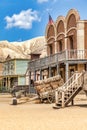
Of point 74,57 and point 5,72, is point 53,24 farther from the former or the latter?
point 5,72

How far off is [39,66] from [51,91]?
14.8 m

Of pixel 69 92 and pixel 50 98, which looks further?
pixel 50 98

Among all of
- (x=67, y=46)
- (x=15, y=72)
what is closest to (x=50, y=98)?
(x=67, y=46)

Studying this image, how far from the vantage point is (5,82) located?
84375 millimetres

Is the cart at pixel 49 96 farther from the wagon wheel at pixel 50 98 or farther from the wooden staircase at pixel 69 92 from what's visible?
the wooden staircase at pixel 69 92

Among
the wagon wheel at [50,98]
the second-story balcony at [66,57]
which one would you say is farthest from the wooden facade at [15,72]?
the wagon wheel at [50,98]

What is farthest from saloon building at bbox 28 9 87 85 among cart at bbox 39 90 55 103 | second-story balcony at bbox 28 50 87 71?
cart at bbox 39 90 55 103

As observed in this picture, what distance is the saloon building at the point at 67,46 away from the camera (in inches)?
1633

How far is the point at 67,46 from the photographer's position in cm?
4719

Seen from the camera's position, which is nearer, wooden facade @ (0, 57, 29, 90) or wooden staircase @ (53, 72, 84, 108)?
wooden staircase @ (53, 72, 84, 108)

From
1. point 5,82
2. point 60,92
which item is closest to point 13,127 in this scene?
point 60,92

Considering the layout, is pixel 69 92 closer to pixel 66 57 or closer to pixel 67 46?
pixel 66 57

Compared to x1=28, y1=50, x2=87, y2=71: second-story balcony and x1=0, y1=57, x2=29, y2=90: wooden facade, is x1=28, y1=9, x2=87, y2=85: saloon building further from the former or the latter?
x1=0, y1=57, x2=29, y2=90: wooden facade

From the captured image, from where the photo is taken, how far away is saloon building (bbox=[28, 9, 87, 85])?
136ft
